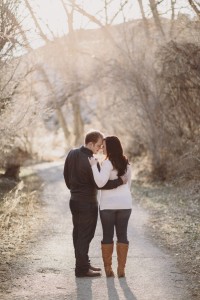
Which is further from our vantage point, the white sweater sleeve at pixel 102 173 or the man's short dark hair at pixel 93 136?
the man's short dark hair at pixel 93 136

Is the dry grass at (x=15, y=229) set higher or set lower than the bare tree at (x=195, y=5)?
lower

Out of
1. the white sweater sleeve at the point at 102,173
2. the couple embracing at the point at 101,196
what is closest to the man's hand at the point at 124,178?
the couple embracing at the point at 101,196

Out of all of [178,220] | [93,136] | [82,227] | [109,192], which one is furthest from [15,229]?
[93,136]

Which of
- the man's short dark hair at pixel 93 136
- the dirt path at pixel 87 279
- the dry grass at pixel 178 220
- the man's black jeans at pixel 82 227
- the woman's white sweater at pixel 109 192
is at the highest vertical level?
the man's short dark hair at pixel 93 136

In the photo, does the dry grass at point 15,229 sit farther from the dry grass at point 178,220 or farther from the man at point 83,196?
the dry grass at point 178,220

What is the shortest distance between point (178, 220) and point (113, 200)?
451 centimetres

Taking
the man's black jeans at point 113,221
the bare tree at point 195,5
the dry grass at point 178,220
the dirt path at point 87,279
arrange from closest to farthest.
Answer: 1. the dirt path at point 87,279
2. the man's black jeans at point 113,221
3. the dry grass at point 178,220
4. the bare tree at point 195,5

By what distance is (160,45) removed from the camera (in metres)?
14.7

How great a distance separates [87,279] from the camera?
666 cm

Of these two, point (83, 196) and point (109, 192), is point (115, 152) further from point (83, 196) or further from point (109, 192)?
point (83, 196)

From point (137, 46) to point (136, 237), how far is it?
8904mm

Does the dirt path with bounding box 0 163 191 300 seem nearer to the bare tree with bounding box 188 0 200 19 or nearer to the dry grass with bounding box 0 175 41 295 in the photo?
the dry grass with bounding box 0 175 41 295

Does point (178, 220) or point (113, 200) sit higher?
point (113, 200)

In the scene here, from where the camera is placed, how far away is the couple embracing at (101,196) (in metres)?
6.50
